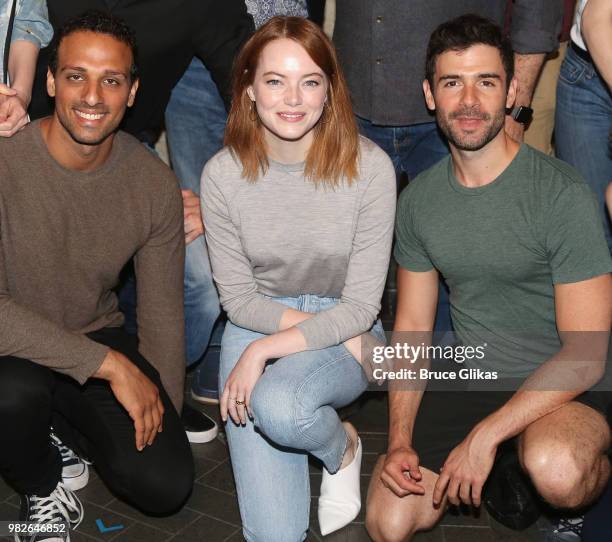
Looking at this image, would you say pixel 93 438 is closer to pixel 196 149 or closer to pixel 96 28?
pixel 196 149

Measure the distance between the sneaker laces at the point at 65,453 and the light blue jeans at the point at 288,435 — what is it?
30.0 inches

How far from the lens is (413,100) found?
4.21 meters

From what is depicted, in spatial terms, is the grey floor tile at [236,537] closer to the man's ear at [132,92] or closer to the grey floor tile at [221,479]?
the grey floor tile at [221,479]

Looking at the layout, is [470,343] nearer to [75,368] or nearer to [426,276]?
[426,276]

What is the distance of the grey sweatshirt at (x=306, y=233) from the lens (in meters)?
3.73

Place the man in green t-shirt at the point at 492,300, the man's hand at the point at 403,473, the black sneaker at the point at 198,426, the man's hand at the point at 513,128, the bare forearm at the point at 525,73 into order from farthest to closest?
the black sneaker at the point at 198,426 → the bare forearm at the point at 525,73 → the man's hand at the point at 513,128 → the man's hand at the point at 403,473 → the man in green t-shirt at the point at 492,300

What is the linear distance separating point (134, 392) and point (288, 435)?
0.64 meters

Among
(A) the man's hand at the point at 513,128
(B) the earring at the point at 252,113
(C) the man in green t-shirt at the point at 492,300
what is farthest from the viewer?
(A) the man's hand at the point at 513,128

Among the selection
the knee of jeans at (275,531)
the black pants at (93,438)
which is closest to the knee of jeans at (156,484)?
the black pants at (93,438)

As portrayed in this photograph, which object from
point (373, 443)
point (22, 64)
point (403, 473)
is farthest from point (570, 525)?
point (22, 64)

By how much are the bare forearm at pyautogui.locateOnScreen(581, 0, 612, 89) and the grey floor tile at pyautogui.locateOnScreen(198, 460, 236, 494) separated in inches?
90.3

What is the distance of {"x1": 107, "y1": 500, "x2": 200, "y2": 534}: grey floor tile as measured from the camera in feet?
12.4

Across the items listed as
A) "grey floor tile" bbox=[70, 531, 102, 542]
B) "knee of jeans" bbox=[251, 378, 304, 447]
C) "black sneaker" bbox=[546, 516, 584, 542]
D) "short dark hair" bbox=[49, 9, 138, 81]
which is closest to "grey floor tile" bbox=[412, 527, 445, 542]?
"black sneaker" bbox=[546, 516, 584, 542]

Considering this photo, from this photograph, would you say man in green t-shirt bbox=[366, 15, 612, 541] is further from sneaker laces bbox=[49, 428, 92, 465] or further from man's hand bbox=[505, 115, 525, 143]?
sneaker laces bbox=[49, 428, 92, 465]
